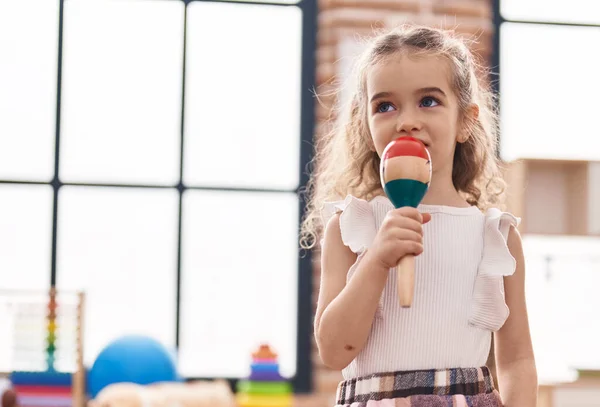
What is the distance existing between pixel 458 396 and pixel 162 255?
2.73 meters

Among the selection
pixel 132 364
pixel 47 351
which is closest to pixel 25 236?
pixel 47 351

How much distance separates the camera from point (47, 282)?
357 cm

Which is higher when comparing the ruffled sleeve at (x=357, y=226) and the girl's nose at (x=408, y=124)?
the girl's nose at (x=408, y=124)

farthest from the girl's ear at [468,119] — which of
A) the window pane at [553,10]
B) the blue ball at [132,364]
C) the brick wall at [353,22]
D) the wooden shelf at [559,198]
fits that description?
the window pane at [553,10]

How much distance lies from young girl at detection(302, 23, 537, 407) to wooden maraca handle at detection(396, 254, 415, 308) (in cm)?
3

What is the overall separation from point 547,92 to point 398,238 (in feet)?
10.5

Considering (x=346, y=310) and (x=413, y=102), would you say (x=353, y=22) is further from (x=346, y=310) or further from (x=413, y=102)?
(x=346, y=310)

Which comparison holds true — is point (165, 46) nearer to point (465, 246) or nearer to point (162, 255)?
point (162, 255)

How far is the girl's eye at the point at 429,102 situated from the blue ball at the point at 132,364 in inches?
90.4

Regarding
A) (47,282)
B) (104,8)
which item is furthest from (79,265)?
(104,8)

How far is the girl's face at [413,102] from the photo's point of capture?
41.3 inches

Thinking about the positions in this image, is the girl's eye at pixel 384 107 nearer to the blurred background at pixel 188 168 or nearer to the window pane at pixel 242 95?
the blurred background at pixel 188 168

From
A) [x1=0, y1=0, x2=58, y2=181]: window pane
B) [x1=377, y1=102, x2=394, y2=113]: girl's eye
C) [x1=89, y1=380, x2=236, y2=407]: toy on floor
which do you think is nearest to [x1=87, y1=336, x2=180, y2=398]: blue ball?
[x1=89, y1=380, x2=236, y2=407]: toy on floor

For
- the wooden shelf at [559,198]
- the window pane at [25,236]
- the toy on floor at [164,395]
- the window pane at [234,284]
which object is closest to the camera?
the toy on floor at [164,395]
